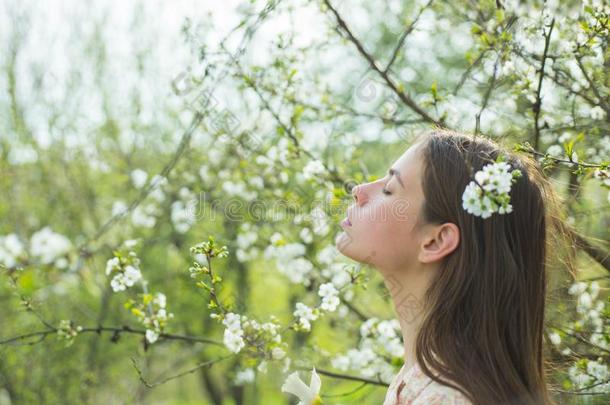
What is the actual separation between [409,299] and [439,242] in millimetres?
172

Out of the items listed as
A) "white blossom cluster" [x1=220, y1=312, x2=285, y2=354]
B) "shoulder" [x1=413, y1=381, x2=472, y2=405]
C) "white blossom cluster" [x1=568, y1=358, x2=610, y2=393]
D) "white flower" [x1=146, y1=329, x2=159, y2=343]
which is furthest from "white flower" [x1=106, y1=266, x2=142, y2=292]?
"white blossom cluster" [x1=568, y1=358, x2=610, y2=393]

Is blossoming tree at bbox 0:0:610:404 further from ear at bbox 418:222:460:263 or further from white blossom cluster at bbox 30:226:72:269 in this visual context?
ear at bbox 418:222:460:263

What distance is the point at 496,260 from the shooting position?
1.73 m

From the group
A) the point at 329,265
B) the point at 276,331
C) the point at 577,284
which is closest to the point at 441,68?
the point at 329,265

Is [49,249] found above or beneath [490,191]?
beneath

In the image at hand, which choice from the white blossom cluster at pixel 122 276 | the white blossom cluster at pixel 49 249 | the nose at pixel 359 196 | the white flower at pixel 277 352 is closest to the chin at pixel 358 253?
the nose at pixel 359 196

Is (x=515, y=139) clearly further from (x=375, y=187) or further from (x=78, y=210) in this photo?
(x=78, y=210)

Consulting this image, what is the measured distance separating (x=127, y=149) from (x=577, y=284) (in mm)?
4390

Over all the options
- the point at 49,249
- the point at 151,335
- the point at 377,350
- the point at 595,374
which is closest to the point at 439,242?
the point at 595,374

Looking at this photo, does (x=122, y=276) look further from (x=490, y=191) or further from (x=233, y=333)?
(x=490, y=191)

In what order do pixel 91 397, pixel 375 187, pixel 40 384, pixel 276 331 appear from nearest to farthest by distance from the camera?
pixel 375 187 < pixel 276 331 < pixel 40 384 < pixel 91 397

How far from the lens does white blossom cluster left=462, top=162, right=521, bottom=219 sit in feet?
5.10

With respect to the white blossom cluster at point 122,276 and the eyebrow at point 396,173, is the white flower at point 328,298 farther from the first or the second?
the white blossom cluster at point 122,276

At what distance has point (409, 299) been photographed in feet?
6.01
